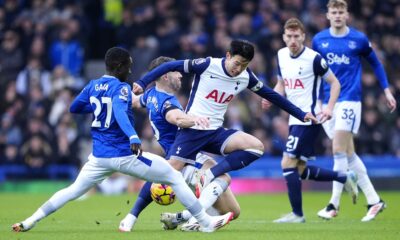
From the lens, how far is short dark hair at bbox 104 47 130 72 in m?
10.5

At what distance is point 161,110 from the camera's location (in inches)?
445

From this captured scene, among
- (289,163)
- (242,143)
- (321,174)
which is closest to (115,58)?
(242,143)

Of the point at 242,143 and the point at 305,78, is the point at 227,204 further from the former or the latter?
the point at 305,78

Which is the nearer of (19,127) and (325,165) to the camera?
(325,165)

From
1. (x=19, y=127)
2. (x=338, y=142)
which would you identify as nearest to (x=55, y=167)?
(x=19, y=127)

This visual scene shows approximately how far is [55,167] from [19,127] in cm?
133

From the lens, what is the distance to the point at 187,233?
1062 centimetres

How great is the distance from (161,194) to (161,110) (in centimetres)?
101

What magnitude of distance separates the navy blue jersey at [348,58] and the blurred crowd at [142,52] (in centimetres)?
717

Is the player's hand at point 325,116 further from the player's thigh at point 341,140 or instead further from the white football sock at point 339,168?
the white football sock at point 339,168

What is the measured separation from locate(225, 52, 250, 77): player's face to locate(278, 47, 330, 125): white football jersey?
81.8 inches

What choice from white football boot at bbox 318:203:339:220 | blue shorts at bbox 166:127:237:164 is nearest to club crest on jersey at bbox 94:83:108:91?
blue shorts at bbox 166:127:237:164

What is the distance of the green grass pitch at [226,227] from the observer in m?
10.2

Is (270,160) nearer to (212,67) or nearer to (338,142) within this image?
(338,142)
